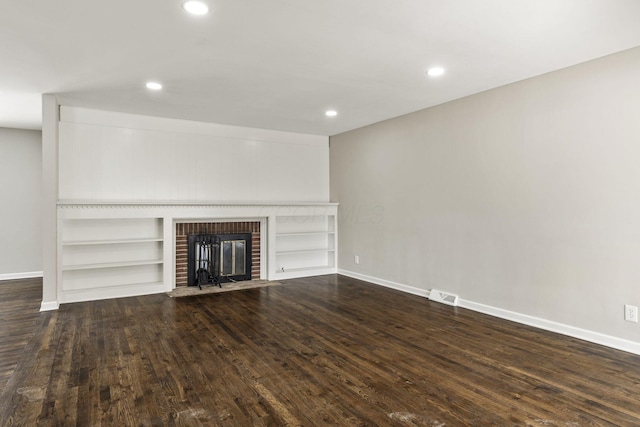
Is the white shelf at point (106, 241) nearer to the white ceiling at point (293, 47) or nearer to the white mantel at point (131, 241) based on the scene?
the white mantel at point (131, 241)

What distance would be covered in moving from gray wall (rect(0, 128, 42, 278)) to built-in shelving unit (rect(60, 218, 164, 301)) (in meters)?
2.22

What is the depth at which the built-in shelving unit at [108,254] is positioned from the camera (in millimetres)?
5129

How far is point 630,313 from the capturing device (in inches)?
128

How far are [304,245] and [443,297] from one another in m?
2.81

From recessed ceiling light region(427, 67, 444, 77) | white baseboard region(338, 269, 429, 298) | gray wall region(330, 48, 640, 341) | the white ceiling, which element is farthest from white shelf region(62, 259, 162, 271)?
recessed ceiling light region(427, 67, 444, 77)

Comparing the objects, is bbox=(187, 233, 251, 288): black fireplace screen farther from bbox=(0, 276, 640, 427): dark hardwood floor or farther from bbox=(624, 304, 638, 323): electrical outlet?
bbox=(624, 304, 638, 323): electrical outlet

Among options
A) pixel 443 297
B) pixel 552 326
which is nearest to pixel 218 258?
pixel 443 297

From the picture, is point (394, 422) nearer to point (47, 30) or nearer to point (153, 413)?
point (153, 413)

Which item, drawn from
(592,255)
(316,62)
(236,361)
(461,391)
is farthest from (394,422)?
(316,62)

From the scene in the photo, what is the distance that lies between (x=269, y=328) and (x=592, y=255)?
310cm

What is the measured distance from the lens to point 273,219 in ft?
20.9

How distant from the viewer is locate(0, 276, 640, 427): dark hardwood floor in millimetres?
2258

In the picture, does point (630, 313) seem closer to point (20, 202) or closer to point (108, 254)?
point (108, 254)

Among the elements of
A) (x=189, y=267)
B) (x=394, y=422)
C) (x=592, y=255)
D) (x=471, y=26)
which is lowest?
(x=394, y=422)
